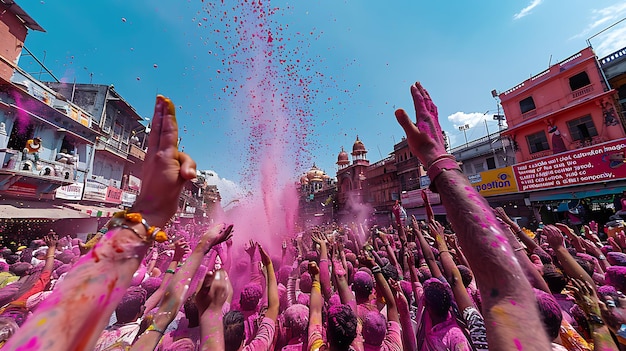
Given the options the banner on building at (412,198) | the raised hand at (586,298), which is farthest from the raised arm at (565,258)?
the banner on building at (412,198)

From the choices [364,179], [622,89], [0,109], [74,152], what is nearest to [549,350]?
[0,109]

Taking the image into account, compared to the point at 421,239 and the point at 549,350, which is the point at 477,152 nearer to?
the point at 421,239

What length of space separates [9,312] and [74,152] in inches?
749

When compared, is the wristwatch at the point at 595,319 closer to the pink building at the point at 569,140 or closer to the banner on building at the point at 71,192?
the pink building at the point at 569,140

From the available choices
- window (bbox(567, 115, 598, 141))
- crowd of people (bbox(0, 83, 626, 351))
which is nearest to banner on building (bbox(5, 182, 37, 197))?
crowd of people (bbox(0, 83, 626, 351))

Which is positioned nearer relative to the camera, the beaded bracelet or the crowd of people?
the crowd of people

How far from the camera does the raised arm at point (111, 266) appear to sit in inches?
35.8

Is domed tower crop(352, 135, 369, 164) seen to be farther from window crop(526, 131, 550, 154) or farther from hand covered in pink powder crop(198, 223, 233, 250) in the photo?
hand covered in pink powder crop(198, 223, 233, 250)

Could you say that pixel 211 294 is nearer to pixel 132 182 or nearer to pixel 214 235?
pixel 214 235

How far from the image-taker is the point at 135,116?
83.7 ft

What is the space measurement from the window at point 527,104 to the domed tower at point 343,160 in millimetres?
28839

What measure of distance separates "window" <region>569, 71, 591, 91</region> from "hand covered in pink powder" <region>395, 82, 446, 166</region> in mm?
25457

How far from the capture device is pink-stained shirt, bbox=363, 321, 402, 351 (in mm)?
2785

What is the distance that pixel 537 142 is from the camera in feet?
68.2
